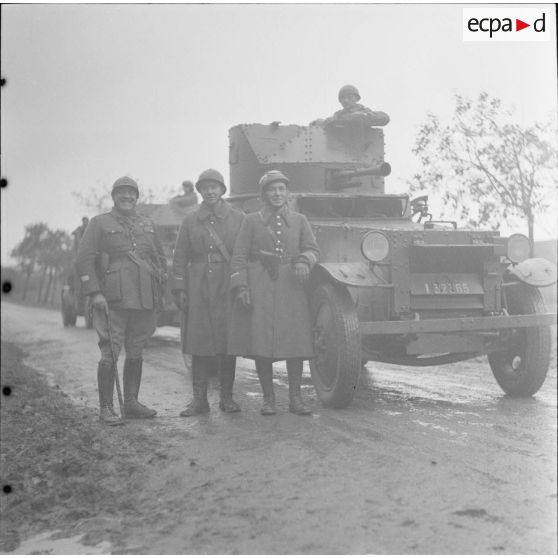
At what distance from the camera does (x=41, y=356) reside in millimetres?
11484

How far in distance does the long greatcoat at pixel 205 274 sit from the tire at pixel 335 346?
0.77 metres

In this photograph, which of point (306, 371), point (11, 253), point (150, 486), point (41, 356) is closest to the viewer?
point (150, 486)

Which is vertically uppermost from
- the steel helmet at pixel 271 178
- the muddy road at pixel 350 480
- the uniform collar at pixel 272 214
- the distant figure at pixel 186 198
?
the steel helmet at pixel 271 178

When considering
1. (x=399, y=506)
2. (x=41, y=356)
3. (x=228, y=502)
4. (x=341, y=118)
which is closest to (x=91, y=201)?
(x=341, y=118)

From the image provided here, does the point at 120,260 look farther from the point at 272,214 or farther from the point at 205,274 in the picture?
the point at 272,214

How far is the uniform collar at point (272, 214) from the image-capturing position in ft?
16.2

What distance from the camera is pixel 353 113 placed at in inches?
164

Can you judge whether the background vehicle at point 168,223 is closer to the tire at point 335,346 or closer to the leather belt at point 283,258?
the leather belt at point 283,258

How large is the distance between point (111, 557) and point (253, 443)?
1261 millimetres

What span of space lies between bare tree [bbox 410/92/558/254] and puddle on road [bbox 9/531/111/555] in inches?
93.0

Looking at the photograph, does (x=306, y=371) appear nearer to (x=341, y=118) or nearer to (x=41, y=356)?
(x=341, y=118)

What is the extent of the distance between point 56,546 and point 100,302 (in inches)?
58.4

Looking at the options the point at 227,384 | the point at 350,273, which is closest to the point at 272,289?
the point at 350,273
